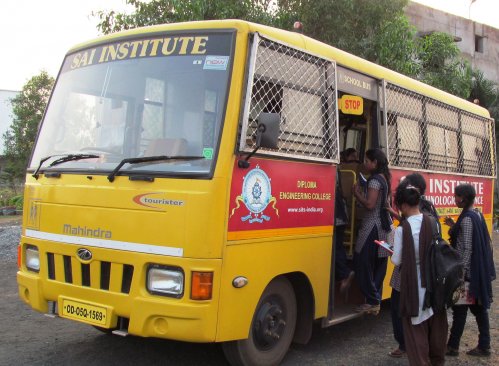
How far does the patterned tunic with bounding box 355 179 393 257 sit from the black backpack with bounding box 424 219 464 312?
1336mm

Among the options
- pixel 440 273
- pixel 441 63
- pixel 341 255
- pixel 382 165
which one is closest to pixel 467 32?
pixel 441 63

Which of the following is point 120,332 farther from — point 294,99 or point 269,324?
point 294,99

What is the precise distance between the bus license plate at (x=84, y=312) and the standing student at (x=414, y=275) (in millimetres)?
2302

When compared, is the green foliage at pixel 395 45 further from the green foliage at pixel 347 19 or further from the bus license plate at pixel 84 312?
the bus license plate at pixel 84 312

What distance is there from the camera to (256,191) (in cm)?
409

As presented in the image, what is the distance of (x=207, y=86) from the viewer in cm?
409

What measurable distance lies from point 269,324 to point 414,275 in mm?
1248

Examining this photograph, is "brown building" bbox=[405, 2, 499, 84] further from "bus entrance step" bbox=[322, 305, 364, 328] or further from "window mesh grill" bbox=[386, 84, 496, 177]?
"bus entrance step" bbox=[322, 305, 364, 328]

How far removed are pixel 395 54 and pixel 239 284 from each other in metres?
8.96

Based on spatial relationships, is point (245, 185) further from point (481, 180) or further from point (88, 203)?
point (481, 180)

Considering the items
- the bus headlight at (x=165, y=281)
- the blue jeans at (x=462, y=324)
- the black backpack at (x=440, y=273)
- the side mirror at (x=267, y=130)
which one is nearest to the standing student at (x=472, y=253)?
the blue jeans at (x=462, y=324)

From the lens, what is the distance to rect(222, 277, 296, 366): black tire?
4172 millimetres

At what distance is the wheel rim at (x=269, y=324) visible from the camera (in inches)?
Result: 170

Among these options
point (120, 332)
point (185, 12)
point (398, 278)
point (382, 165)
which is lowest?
point (120, 332)
